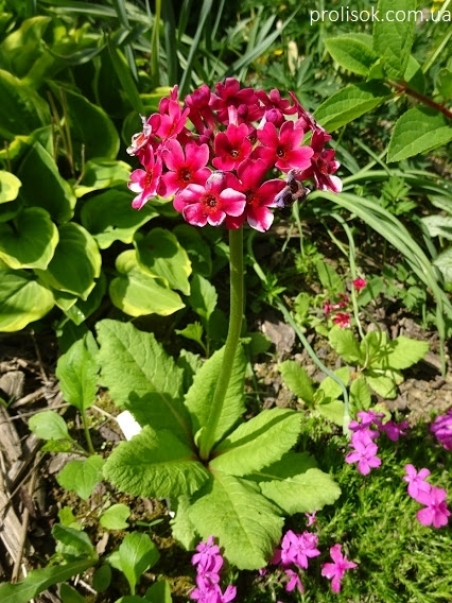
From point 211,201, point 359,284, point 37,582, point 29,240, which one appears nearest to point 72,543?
point 37,582

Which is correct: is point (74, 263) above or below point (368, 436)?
above

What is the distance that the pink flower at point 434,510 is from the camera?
1897 millimetres

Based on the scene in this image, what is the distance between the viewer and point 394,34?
1.20 meters

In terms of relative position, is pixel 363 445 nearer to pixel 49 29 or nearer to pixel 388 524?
pixel 388 524

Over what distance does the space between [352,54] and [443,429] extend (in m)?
1.45

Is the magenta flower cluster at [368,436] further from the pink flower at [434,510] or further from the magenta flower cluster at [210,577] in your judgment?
the magenta flower cluster at [210,577]

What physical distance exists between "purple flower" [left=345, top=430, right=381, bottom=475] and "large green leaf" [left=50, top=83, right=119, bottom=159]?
5.08 feet

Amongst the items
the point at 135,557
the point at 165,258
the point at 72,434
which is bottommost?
the point at 72,434

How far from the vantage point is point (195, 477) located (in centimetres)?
191

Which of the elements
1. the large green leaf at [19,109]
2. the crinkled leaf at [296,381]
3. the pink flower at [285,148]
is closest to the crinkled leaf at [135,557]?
the crinkled leaf at [296,381]

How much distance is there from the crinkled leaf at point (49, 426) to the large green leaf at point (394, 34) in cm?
161

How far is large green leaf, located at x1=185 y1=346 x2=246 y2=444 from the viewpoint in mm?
2074

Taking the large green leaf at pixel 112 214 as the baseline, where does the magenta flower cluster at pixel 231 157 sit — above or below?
above

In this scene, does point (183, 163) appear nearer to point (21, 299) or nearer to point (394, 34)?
point (394, 34)
